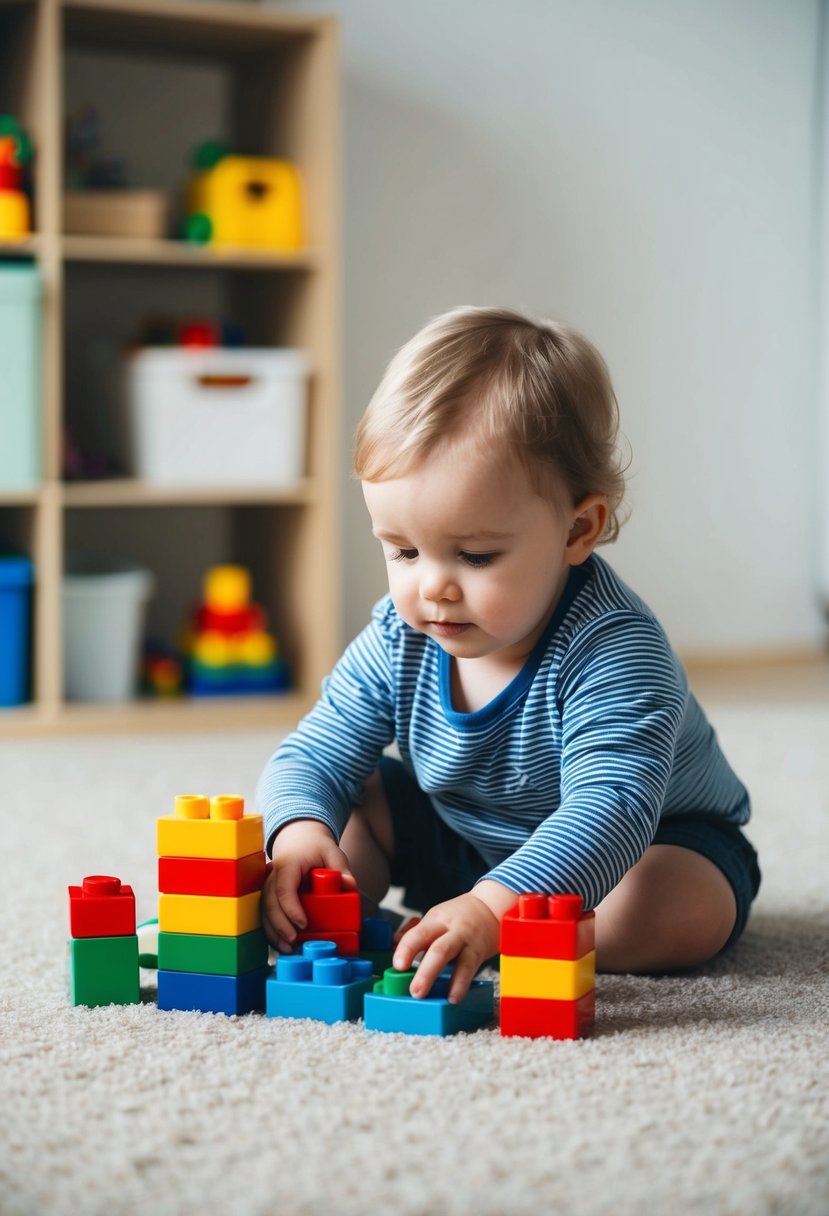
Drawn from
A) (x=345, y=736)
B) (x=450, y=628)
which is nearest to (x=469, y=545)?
(x=450, y=628)

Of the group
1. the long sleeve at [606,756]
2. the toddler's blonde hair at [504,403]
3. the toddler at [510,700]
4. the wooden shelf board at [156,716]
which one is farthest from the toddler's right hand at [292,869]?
the wooden shelf board at [156,716]

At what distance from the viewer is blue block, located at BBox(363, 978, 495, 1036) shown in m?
0.76

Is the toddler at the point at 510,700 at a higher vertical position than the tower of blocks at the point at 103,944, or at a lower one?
higher

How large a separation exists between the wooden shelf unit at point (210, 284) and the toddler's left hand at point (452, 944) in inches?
49.6

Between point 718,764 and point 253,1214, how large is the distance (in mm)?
506

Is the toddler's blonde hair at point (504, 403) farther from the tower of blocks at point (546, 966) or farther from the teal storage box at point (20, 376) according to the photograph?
the teal storage box at point (20, 376)

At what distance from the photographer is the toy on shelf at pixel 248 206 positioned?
2.01m

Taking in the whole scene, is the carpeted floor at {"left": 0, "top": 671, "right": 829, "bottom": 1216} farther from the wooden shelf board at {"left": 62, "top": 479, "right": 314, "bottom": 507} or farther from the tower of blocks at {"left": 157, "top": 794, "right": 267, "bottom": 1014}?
the wooden shelf board at {"left": 62, "top": 479, "right": 314, "bottom": 507}

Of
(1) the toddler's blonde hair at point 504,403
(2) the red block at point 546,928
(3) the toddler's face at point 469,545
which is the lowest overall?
(2) the red block at point 546,928

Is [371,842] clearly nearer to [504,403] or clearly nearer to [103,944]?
[103,944]

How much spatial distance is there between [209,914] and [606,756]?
0.23m

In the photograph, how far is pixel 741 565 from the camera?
262cm

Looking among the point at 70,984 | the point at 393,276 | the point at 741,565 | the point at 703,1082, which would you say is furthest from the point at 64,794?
the point at 741,565

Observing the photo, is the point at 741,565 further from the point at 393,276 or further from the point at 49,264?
the point at 49,264
